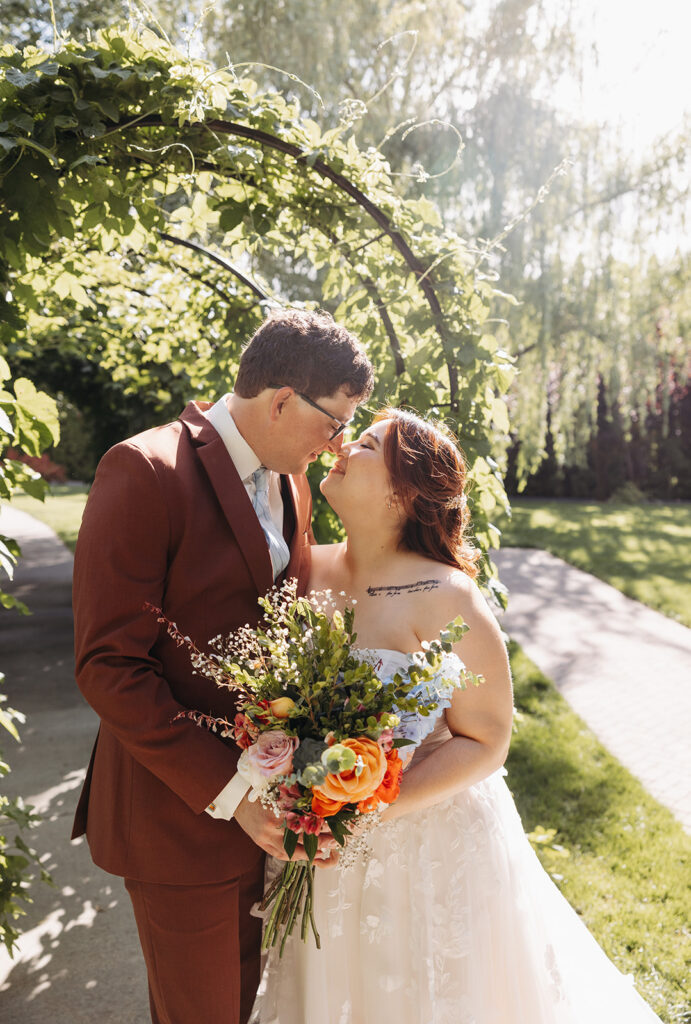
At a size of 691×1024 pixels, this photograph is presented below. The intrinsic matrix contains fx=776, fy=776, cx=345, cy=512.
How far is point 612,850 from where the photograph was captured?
3.92m

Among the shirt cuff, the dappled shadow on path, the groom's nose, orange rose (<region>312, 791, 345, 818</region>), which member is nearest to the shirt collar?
the groom's nose

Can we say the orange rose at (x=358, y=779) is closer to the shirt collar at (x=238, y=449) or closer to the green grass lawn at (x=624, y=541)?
the shirt collar at (x=238, y=449)

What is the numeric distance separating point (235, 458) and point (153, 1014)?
4.98ft

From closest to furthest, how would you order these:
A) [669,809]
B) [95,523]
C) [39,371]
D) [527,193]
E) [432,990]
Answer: [95,523]
[432,990]
[669,809]
[39,371]
[527,193]

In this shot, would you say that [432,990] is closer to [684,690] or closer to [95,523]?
[95,523]

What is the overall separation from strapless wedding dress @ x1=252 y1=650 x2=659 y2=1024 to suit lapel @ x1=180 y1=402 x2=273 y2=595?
36 cm

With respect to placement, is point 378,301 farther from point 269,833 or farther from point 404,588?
point 269,833

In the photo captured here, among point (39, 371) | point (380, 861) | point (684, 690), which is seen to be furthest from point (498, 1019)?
point (39, 371)

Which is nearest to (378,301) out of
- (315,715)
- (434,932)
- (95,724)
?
(315,715)

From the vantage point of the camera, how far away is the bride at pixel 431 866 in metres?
1.94

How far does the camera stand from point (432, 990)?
1936 millimetres

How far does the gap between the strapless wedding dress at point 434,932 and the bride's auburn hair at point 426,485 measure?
362 millimetres

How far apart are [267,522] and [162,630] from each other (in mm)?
432

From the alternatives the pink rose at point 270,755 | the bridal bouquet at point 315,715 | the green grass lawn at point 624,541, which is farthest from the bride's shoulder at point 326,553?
the green grass lawn at point 624,541
